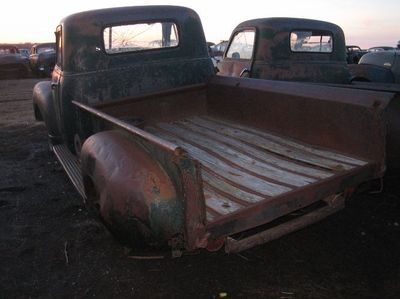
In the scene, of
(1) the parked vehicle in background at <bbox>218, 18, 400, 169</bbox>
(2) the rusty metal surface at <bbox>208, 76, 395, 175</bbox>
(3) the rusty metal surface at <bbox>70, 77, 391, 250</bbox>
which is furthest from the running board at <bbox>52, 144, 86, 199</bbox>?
(1) the parked vehicle in background at <bbox>218, 18, 400, 169</bbox>

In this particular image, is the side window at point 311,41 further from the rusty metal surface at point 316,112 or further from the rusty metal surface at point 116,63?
the rusty metal surface at point 316,112

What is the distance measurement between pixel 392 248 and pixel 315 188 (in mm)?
1057

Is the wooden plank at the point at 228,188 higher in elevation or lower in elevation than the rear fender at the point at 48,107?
lower

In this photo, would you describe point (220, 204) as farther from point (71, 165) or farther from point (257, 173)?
point (71, 165)

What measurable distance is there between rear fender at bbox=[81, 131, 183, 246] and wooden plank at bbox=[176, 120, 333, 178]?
107 centimetres

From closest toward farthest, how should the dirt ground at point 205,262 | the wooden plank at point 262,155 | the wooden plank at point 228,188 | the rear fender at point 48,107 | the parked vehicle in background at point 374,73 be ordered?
the wooden plank at point 228,188 < the dirt ground at point 205,262 < the wooden plank at point 262,155 < the rear fender at point 48,107 < the parked vehicle in background at point 374,73

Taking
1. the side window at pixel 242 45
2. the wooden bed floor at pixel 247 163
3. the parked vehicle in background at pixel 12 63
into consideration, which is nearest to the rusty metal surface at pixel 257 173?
the wooden bed floor at pixel 247 163

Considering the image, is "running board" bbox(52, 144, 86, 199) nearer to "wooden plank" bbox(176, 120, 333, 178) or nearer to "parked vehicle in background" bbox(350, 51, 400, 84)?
"wooden plank" bbox(176, 120, 333, 178)

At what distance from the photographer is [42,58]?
18.0 metres

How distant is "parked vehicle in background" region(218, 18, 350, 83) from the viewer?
604cm

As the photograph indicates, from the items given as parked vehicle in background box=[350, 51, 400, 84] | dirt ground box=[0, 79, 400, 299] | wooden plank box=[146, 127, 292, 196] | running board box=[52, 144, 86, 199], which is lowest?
dirt ground box=[0, 79, 400, 299]

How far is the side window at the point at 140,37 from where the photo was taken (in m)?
4.21

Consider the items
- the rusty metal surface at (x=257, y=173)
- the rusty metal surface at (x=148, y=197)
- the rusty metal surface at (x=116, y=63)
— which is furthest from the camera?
the rusty metal surface at (x=116, y=63)

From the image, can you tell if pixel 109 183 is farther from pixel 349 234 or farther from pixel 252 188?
pixel 349 234
